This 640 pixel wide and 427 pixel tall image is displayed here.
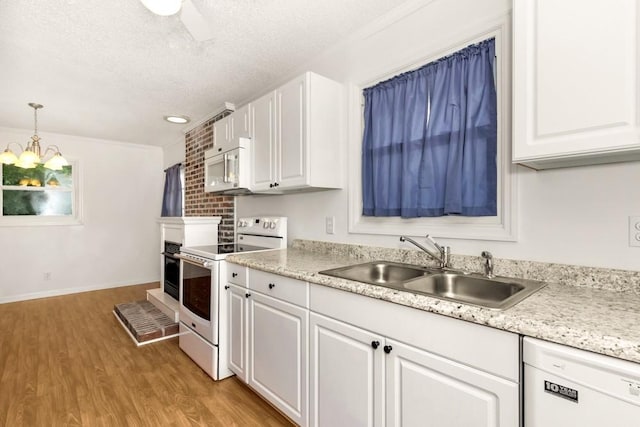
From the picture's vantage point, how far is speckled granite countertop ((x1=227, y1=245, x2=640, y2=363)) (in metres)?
0.84

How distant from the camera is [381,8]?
80.3 inches

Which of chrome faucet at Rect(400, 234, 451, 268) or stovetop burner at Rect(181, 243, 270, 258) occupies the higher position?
chrome faucet at Rect(400, 234, 451, 268)

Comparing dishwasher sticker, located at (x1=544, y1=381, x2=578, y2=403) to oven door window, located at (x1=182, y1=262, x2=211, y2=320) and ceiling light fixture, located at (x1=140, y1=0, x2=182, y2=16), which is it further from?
oven door window, located at (x1=182, y1=262, x2=211, y2=320)

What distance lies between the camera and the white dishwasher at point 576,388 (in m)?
0.80

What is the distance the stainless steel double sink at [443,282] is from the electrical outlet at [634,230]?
0.35 meters

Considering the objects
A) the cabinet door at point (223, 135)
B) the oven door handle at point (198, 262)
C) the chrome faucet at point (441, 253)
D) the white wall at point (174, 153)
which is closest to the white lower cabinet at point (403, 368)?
the chrome faucet at point (441, 253)

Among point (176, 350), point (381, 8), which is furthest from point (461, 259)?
point (176, 350)

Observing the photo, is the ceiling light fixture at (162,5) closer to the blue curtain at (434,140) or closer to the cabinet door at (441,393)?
the blue curtain at (434,140)

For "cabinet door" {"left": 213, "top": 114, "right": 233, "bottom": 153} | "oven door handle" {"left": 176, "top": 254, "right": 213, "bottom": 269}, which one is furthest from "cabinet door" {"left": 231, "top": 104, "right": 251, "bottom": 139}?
"oven door handle" {"left": 176, "top": 254, "right": 213, "bottom": 269}

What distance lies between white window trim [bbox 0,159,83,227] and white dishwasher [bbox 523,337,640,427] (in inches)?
236

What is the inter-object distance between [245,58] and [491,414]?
270 cm

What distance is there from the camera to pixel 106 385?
2354mm

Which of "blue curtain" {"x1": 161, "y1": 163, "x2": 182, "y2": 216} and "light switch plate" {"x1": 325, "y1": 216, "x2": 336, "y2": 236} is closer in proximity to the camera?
"light switch plate" {"x1": 325, "y1": 216, "x2": 336, "y2": 236}

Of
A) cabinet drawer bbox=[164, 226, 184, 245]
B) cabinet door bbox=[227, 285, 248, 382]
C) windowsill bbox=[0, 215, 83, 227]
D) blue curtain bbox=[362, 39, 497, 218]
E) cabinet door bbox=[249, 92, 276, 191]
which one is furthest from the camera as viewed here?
windowsill bbox=[0, 215, 83, 227]
